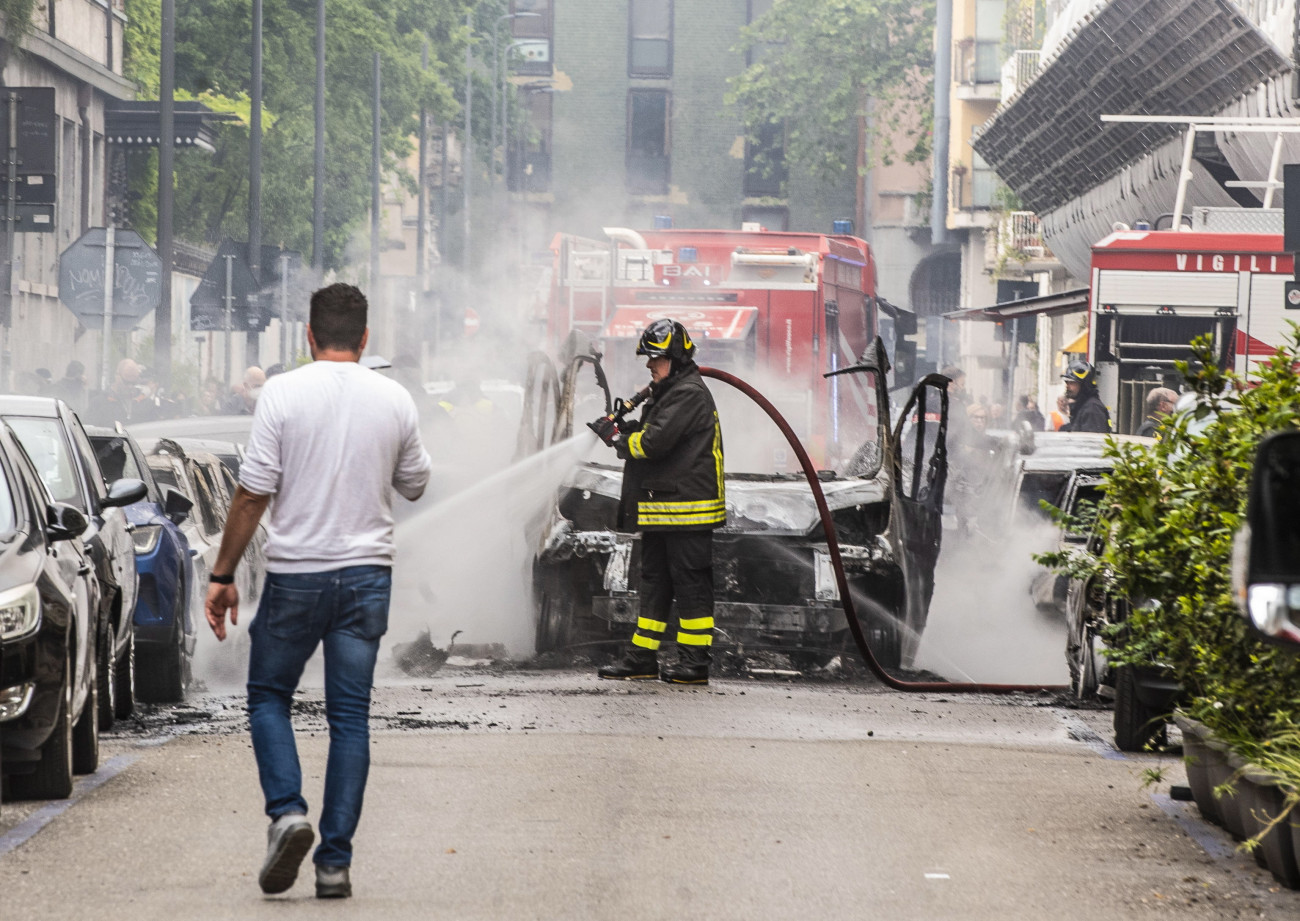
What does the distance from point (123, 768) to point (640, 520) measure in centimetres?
327

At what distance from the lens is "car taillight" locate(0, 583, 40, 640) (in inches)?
269

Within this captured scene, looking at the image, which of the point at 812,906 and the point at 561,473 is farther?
the point at 561,473

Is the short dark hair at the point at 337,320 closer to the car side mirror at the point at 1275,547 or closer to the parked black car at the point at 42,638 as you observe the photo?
the parked black car at the point at 42,638

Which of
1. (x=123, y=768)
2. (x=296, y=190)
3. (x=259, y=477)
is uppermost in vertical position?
(x=296, y=190)

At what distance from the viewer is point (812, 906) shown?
5.88 meters

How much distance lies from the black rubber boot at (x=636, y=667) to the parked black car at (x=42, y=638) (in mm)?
3352

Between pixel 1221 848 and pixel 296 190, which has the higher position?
pixel 296 190

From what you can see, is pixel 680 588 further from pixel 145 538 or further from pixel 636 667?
pixel 145 538

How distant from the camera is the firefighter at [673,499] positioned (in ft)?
34.6

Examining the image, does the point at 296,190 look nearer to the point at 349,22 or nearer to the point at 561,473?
the point at 349,22

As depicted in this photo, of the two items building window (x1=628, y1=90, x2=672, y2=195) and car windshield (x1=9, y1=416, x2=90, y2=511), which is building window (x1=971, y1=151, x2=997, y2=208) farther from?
car windshield (x1=9, y1=416, x2=90, y2=511)

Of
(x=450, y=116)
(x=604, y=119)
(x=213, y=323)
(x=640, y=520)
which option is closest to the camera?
(x=640, y=520)

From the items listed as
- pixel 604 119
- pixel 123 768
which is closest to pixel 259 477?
pixel 123 768

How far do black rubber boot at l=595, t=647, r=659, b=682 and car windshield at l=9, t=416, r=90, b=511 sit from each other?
9.43ft
